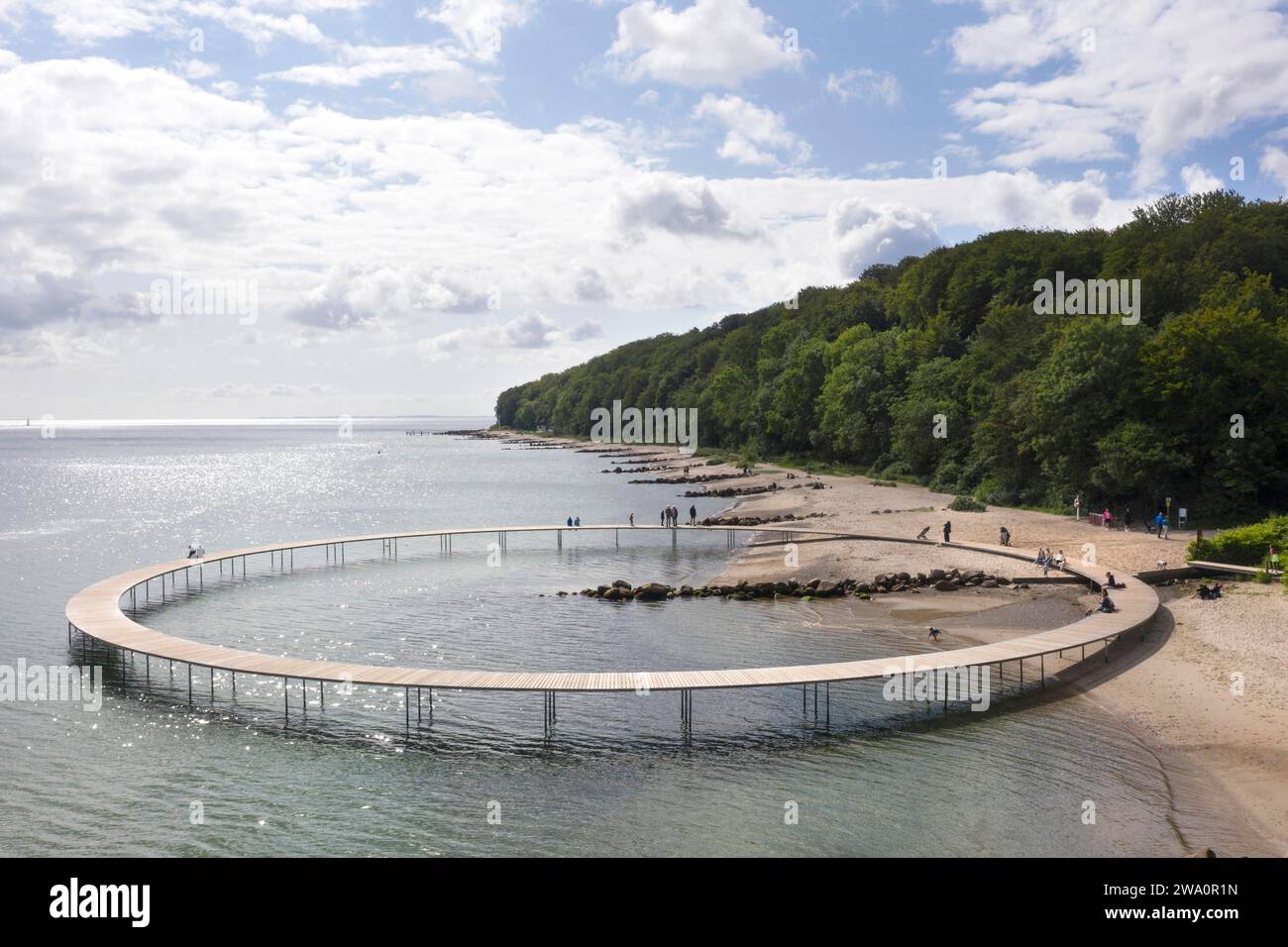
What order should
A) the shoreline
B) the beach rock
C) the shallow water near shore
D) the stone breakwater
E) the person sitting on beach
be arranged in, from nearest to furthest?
the shallow water near shore, the shoreline, the person sitting on beach, the stone breakwater, the beach rock

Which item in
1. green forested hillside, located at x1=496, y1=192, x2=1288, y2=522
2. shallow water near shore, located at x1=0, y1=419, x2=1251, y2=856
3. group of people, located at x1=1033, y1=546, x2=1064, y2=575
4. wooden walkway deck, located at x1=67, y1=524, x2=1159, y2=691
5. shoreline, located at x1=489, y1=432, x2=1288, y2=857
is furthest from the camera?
green forested hillside, located at x1=496, y1=192, x2=1288, y2=522

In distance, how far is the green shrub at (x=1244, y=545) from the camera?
41031mm

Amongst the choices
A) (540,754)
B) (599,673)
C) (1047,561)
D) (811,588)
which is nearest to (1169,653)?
(1047,561)

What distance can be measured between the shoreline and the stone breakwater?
3.78 feet

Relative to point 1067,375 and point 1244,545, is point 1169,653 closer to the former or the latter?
point 1244,545

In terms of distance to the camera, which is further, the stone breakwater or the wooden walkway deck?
the stone breakwater

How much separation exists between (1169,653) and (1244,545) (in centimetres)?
1587

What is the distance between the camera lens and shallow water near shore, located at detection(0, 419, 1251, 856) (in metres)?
18.3

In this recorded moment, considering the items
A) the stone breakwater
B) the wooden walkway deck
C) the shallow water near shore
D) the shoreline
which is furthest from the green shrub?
the shallow water near shore

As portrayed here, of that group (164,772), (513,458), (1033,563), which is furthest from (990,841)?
(513,458)

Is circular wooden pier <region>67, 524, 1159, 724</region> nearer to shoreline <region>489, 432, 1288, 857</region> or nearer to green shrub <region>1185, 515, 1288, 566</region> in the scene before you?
shoreline <region>489, 432, 1288, 857</region>

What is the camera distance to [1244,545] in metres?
41.4

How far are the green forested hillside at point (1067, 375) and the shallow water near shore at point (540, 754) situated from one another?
31.3 metres
